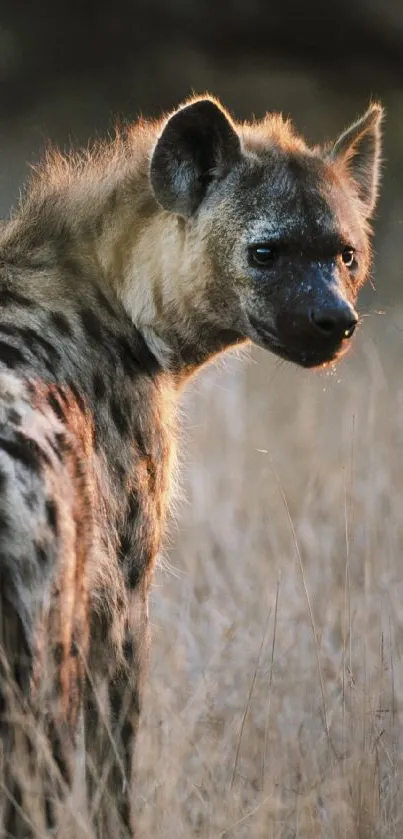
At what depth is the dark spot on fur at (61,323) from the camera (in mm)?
2564

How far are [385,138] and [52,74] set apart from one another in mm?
1696

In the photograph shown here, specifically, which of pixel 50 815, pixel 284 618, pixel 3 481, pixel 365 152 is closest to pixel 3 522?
pixel 3 481

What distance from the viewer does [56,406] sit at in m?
2.33

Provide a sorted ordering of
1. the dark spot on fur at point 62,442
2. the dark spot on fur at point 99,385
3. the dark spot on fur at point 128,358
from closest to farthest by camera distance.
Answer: the dark spot on fur at point 62,442 → the dark spot on fur at point 99,385 → the dark spot on fur at point 128,358

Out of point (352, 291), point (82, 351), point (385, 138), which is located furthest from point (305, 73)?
point (82, 351)

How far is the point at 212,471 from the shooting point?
4844mm

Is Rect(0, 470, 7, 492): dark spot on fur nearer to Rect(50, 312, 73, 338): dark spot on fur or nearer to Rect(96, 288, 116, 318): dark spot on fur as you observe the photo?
Rect(50, 312, 73, 338): dark spot on fur

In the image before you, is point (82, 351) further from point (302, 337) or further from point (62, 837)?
point (62, 837)

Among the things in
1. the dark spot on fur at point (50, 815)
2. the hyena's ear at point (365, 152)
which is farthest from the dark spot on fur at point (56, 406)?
the hyena's ear at point (365, 152)

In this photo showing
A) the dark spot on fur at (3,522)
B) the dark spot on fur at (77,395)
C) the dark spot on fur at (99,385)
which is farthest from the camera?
the dark spot on fur at (99,385)

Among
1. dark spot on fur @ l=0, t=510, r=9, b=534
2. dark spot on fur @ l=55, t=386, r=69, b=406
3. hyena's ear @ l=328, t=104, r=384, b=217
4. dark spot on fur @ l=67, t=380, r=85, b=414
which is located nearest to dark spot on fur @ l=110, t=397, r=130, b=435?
dark spot on fur @ l=67, t=380, r=85, b=414

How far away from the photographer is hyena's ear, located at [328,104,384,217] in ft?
10.1

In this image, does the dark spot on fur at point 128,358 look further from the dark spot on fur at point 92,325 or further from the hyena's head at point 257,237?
the hyena's head at point 257,237

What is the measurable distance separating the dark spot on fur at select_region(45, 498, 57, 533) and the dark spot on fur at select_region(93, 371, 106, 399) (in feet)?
1.80
